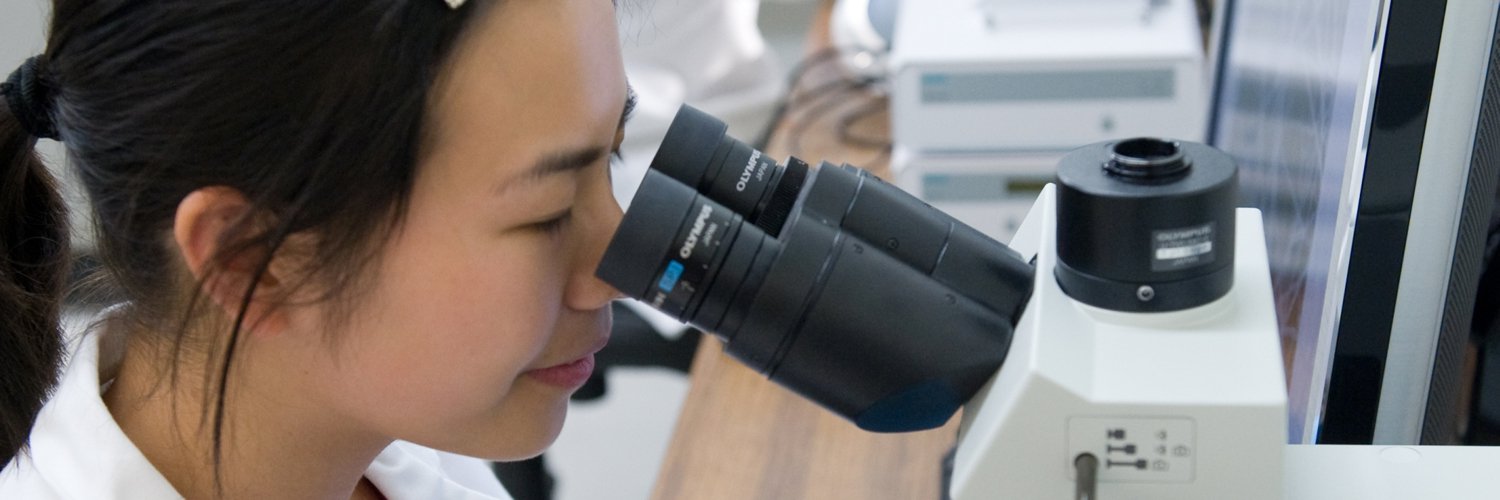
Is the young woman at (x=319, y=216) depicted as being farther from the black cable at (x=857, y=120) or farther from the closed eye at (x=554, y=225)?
the black cable at (x=857, y=120)

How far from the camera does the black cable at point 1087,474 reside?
2.03 ft

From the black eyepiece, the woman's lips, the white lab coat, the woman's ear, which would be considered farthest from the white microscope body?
the white lab coat

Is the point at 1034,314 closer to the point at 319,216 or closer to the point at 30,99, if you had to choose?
the point at 319,216

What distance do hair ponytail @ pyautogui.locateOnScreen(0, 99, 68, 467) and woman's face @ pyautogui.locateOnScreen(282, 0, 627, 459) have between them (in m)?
0.22

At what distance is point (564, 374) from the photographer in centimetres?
83

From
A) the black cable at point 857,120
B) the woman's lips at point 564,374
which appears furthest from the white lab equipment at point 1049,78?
the woman's lips at point 564,374

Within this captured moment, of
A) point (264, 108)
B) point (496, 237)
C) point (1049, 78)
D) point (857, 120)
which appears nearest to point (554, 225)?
point (496, 237)

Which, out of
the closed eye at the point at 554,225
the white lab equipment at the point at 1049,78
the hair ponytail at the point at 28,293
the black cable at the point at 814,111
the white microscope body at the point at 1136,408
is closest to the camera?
the white microscope body at the point at 1136,408

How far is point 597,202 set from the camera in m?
0.75

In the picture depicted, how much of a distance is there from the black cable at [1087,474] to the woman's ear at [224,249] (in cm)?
41

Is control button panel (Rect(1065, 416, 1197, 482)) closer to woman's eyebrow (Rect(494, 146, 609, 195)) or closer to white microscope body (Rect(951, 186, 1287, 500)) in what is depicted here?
white microscope body (Rect(951, 186, 1287, 500))

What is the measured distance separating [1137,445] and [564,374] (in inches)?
14.0

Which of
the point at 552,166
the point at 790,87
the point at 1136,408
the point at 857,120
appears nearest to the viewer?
the point at 1136,408

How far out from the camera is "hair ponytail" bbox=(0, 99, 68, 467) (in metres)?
0.87
